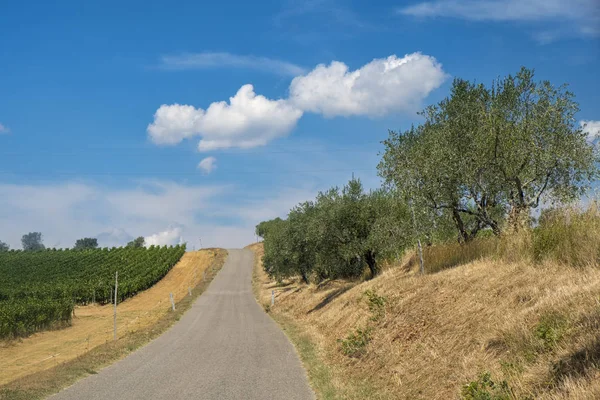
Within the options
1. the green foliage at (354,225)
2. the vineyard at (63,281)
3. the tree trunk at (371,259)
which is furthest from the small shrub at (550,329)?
the vineyard at (63,281)

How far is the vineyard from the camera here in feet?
148

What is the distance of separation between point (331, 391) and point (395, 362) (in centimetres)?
186

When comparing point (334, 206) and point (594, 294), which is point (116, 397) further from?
point (334, 206)

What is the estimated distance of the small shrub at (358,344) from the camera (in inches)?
638

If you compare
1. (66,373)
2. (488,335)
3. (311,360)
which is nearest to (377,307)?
(311,360)

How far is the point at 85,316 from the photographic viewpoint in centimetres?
6053

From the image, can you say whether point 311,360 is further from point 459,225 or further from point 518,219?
point 459,225

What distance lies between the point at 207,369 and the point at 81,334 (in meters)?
31.8

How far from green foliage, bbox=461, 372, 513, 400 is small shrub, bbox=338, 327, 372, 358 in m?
Result: 7.50

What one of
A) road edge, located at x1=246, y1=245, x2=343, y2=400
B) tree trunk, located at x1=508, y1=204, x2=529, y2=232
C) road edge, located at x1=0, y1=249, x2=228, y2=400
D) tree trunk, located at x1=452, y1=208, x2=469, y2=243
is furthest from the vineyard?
tree trunk, located at x1=508, y1=204, x2=529, y2=232

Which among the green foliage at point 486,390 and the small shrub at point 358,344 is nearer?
the green foliage at point 486,390

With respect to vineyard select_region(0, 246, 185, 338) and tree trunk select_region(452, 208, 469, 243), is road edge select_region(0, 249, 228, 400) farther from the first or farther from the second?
vineyard select_region(0, 246, 185, 338)

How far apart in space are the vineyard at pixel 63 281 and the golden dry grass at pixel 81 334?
4.92 feet

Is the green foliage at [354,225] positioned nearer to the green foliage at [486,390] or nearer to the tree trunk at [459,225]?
the tree trunk at [459,225]
